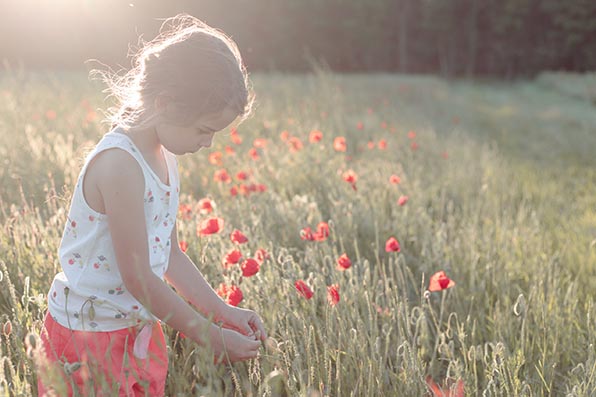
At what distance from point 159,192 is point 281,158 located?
2.48 metres

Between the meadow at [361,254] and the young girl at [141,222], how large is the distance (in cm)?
11

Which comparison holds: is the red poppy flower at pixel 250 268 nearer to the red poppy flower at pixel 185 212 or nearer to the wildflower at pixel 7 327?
the wildflower at pixel 7 327

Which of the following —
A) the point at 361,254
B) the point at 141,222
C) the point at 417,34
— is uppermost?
the point at 141,222

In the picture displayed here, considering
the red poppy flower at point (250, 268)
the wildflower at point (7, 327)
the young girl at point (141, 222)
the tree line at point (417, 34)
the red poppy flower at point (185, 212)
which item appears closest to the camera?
the wildflower at point (7, 327)

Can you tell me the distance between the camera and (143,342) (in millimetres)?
1658

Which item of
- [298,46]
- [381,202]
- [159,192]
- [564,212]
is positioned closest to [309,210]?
[381,202]

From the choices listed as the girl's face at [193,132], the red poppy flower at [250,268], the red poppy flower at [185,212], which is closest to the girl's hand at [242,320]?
the red poppy flower at [250,268]

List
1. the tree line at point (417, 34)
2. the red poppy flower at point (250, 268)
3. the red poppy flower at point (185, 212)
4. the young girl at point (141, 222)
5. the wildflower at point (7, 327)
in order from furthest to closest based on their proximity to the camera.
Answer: the tree line at point (417, 34) → the red poppy flower at point (185, 212) → the red poppy flower at point (250, 268) → the young girl at point (141, 222) → the wildflower at point (7, 327)

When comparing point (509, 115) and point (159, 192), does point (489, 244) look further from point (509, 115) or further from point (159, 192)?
point (509, 115)

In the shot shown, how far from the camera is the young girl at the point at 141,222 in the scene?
157cm

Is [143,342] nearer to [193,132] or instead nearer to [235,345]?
[235,345]

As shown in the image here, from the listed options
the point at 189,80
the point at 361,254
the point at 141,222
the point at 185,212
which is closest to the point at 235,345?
the point at 141,222

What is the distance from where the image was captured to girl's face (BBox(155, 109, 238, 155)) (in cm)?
161

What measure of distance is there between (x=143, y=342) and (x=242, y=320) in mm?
272
